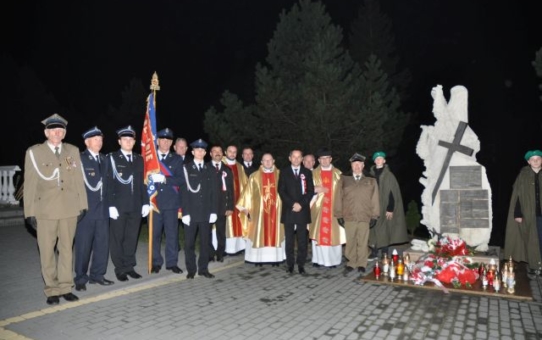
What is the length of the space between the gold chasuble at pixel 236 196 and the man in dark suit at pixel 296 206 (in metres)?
1.33

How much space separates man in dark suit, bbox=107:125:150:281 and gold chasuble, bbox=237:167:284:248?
211 centimetres

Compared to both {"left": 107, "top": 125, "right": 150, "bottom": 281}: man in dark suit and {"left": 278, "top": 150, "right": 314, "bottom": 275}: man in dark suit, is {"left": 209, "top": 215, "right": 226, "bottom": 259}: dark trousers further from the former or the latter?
{"left": 107, "top": 125, "right": 150, "bottom": 281}: man in dark suit

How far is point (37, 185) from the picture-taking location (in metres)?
5.44

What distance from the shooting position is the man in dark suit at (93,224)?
6.13 m

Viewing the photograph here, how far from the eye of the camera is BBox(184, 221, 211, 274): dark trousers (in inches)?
273

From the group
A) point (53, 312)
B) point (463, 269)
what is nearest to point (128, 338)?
point (53, 312)

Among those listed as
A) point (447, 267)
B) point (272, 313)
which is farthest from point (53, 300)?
point (447, 267)

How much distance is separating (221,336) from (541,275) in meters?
6.11

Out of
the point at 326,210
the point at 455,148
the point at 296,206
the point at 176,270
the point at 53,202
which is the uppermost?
the point at 455,148

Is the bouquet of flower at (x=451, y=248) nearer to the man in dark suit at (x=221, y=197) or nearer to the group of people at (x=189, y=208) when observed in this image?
the group of people at (x=189, y=208)

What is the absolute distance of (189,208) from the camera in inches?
Answer: 273

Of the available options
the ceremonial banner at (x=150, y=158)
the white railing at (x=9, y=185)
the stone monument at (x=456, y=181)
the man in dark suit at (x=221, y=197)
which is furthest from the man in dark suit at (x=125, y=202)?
the white railing at (x=9, y=185)

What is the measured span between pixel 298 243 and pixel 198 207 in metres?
1.97

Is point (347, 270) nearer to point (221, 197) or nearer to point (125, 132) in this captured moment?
point (221, 197)
